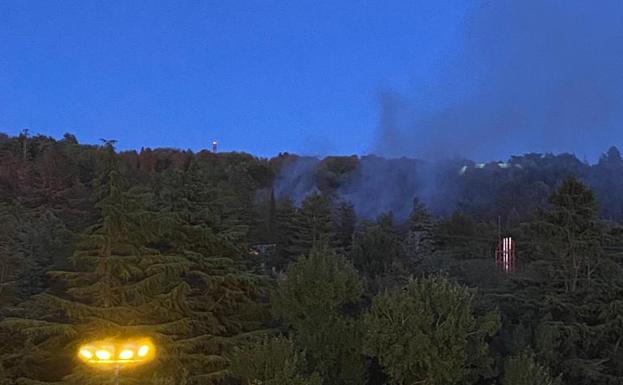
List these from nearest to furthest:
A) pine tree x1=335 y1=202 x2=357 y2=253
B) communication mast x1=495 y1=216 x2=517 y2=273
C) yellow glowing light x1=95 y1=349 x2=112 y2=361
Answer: yellow glowing light x1=95 y1=349 x2=112 y2=361 → communication mast x1=495 y1=216 x2=517 y2=273 → pine tree x1=335 y1=202 x2=357 y2=253

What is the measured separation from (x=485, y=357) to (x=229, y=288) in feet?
25.9

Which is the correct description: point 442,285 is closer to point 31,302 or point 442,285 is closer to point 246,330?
point 246,330

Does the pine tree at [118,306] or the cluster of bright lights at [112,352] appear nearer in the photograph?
the cluster of bright lights at [112,352]

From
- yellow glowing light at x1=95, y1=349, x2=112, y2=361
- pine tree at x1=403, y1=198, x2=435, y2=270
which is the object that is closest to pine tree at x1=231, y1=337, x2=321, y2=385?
yellow glowing light at x1=95, y1=349, x2=112, y2=361

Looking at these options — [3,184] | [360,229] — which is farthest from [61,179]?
[360,229]

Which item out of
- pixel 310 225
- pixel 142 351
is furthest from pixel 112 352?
pixel 310 225

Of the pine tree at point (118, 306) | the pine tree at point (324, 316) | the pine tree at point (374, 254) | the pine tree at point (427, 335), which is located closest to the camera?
the pine tree at point (118, 306)

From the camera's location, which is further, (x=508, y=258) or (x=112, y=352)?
(x=508, y=258)

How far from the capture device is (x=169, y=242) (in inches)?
878

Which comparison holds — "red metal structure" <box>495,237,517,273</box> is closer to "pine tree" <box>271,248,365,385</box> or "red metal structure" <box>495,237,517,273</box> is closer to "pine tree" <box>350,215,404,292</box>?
"pine tree" <box>350,215,404,292</box>

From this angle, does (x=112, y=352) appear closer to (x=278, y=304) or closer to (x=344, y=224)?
(x=278, y=304)

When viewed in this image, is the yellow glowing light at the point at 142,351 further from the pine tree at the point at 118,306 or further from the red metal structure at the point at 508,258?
the red metal structure at the point at 508,258

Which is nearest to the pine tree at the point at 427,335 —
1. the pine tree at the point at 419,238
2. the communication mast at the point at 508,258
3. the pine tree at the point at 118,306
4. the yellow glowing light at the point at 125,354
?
the pine tree at the point at 118,306

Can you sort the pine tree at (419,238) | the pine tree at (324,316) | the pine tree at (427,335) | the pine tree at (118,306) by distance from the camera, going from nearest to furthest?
the pine tree at (118,306)
the pine tree at (427,335)
the pine tree at (324,316)
the pine tree at (419,238)
